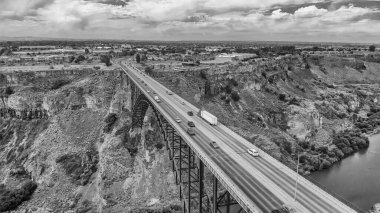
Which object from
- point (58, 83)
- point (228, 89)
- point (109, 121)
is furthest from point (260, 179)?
point (58, 83)

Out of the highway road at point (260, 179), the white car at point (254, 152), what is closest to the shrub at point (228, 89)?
the highway road at point (260, 179)

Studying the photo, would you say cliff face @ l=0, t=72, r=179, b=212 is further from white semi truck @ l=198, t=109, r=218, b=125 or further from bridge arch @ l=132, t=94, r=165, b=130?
white semi truck @ l=198, t=109, r=218, b=125

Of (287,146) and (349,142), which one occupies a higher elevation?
(287,146)

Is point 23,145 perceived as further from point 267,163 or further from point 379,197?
point 379,197

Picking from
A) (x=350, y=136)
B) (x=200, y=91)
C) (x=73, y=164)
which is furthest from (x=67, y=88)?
(x=350, y=136)

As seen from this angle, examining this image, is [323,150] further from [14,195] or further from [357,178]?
[14,195]

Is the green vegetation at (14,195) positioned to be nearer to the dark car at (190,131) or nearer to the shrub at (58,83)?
the shrub at (58,83)
